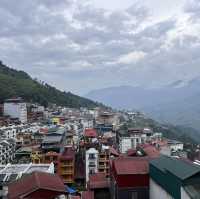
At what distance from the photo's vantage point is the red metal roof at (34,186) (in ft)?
58.7

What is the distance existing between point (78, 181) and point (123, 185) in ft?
54.5

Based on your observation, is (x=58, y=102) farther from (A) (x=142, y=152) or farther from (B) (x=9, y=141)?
(A) (x=142, y=152)

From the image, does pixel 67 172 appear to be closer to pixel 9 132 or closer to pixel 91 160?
pixel 91 160

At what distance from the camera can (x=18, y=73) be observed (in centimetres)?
12444

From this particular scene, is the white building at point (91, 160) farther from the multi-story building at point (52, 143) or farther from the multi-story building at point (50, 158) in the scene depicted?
the multi-story building at point (52, 143)

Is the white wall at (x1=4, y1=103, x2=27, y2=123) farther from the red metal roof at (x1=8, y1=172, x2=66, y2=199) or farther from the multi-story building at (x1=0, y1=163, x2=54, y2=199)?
the red metal roof at (x1=8, y1=172, x2=66, y2=199)

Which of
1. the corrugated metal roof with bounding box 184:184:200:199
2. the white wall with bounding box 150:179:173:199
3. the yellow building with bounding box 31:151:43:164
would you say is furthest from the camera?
the yellow building with bounding box 31:151:43:164

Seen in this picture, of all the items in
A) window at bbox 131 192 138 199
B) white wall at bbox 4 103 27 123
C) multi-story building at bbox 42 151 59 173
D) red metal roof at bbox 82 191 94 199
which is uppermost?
white wall at bbox 4 103 27 123

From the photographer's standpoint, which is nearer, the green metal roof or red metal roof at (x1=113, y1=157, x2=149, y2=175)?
the green metal roof

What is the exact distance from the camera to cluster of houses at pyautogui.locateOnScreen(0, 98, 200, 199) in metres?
Answer: 17.7

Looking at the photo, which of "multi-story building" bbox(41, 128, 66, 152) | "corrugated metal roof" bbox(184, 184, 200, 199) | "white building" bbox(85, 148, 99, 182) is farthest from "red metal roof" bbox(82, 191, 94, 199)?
"multi-story building" bbox(41, 128, 66, 152)

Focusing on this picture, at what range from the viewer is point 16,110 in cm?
6981

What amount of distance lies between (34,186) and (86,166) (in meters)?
18.4

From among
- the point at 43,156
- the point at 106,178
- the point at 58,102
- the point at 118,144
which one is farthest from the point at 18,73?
the point at 106,178
